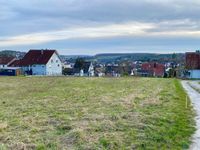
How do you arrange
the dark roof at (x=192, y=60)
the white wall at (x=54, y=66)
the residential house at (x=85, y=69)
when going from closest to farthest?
the dark roof at (x=192, y=60), the white wall at (x=54, y=66), the residential house at (x=85, y=69)

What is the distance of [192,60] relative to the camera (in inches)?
3125

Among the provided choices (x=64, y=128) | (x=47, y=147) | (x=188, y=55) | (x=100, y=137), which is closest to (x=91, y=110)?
(x=64, y=128)

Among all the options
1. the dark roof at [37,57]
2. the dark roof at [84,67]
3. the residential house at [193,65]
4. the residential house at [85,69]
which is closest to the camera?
the residential house at [193,65]

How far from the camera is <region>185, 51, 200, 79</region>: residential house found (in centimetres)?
7631

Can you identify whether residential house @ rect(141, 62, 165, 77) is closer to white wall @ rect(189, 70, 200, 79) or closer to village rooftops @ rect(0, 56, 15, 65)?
white wall @ rect(189, 70, 200, 79)

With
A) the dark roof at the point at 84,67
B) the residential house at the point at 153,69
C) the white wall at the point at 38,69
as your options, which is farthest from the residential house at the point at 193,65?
the dark roof at the point at 84,67

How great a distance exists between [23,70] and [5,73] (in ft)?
20.8

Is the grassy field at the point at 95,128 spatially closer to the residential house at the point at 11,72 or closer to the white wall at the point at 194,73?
the white wall at the point at 194,73

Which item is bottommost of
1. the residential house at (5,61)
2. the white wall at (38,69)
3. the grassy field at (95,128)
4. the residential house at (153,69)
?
the residential house at (153,69)

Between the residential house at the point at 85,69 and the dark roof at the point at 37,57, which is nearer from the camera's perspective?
the dark roof at the point at 37,57

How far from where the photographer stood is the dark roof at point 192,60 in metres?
77.2

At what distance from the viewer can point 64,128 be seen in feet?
39.3

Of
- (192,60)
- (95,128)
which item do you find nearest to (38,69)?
(192,60)

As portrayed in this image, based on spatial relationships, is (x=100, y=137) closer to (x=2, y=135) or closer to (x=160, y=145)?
(x=160, y=145)
